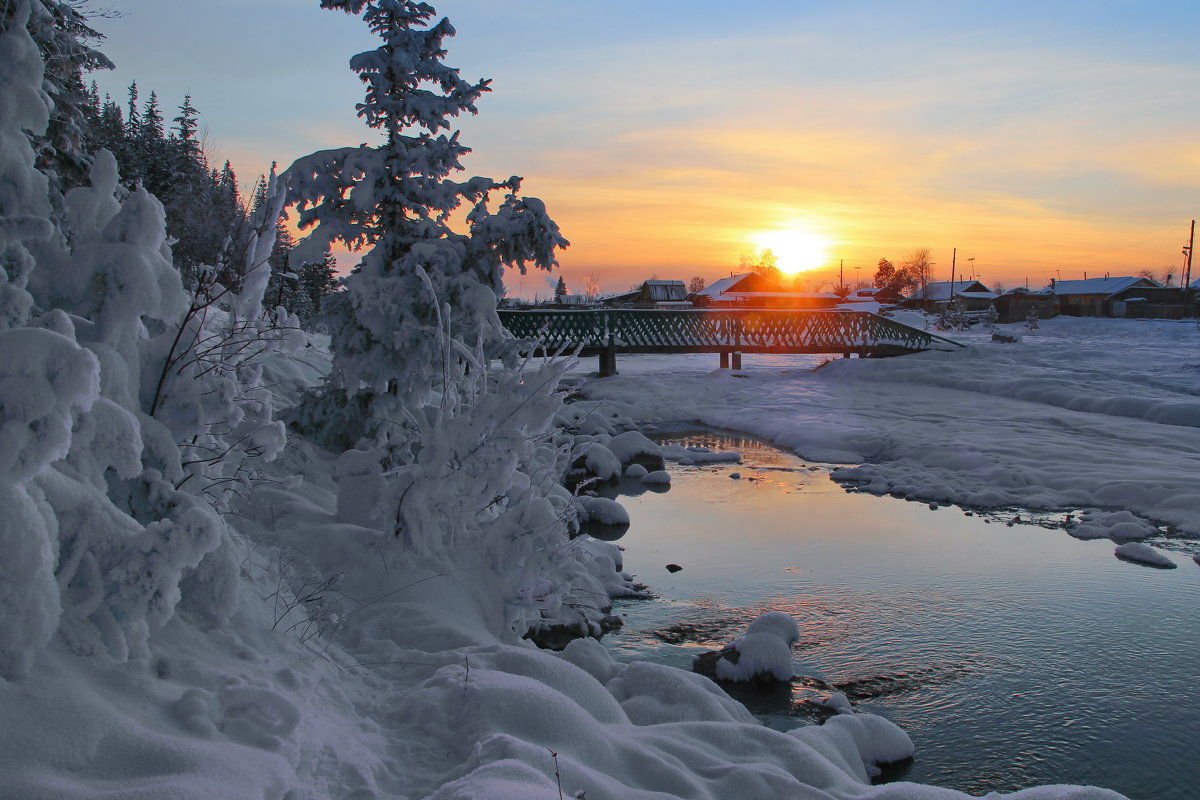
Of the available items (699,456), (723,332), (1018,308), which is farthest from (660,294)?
(699,456)

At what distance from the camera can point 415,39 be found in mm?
9031

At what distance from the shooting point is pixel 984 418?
18688 mm

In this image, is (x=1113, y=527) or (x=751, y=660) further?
(x=1113, y=527)

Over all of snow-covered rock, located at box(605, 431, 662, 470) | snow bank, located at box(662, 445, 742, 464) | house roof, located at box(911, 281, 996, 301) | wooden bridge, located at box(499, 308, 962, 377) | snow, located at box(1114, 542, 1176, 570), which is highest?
house roof, located at box(911, 281, 996, 301)

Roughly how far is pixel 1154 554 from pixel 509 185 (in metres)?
8.25

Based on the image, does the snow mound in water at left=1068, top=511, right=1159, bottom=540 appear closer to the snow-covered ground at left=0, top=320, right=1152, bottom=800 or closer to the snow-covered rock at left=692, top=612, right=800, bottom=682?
the snow-covered rock at left=692, top=612, right=800, bottom=682

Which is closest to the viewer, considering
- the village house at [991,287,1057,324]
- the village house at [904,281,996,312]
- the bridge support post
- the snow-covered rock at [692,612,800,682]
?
the snow-covered rock at [692,612,800,682]

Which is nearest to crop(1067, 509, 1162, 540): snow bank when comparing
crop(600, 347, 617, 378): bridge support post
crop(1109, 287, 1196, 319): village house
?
→ crop(600, 347, 617, 378): bridge support post

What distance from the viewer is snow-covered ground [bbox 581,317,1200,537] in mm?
12023

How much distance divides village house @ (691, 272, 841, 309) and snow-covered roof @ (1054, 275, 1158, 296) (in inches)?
910

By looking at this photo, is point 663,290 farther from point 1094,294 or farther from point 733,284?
point 1094,294

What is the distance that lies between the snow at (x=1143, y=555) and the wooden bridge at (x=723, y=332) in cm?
1846

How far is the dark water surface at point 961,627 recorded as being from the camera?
509 cm

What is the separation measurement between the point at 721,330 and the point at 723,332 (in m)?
0.11
